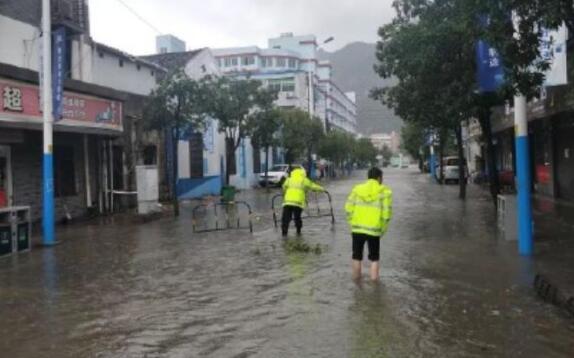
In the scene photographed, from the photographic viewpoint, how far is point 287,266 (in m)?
11.0

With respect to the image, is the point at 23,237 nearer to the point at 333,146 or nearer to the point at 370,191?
the point at 370,191

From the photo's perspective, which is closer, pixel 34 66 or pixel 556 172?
pixel 34 66

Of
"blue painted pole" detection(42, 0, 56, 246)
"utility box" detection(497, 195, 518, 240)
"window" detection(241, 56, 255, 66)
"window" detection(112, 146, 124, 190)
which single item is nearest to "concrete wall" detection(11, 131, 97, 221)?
"window" detection(112, 146, 124, 190)

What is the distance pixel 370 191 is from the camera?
372 inches

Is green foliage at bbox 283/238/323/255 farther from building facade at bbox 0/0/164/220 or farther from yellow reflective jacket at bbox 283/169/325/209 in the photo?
building facade at bbox 0/0/164/220

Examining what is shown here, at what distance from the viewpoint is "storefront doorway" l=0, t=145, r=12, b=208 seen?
18436 mm

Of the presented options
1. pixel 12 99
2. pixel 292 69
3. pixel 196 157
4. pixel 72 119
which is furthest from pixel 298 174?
pixel 292 69

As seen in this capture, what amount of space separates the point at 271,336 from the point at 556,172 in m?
19.3

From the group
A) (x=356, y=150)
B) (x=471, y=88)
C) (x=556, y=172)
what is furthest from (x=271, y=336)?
(x=356, y=150)

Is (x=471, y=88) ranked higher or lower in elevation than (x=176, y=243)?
higher

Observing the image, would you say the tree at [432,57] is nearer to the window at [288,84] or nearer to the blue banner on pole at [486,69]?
the blue banner on pole at [486,69]

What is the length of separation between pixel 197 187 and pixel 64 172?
12.3 meters

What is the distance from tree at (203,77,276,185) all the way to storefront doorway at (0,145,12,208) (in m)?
6.83

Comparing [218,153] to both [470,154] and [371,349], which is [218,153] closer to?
[470,154]
